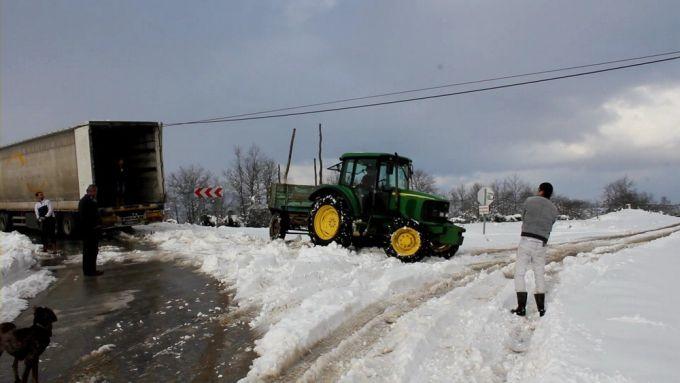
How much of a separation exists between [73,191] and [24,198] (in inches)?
166

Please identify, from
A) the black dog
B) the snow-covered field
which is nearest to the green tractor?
the snow-covered field

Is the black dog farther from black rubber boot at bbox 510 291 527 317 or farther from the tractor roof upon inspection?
the tractor roof

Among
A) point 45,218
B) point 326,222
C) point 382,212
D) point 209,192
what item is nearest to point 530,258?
point 382,212

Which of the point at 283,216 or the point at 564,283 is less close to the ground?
the point at 283,216

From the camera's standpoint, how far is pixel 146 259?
34.1 ft

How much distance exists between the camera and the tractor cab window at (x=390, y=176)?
9805 mm

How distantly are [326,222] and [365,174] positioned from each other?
1.48 metres

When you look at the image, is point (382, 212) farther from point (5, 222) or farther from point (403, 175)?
point (5, 222)

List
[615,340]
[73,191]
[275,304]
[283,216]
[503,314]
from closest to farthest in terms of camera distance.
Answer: [615,340] → [503,314] → [275,304] → [283,216] → [73,191]

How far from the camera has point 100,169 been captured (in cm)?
1459


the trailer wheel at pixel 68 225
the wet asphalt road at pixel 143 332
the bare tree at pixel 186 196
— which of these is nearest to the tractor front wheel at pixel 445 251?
the wet asphalt road at pixel 143 332

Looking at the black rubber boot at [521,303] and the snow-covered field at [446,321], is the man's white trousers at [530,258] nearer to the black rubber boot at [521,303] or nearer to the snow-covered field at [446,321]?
the black rubber boot at [521,303]

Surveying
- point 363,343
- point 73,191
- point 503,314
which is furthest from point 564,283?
point 73,191

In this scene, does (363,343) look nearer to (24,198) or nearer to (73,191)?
(73,191)
